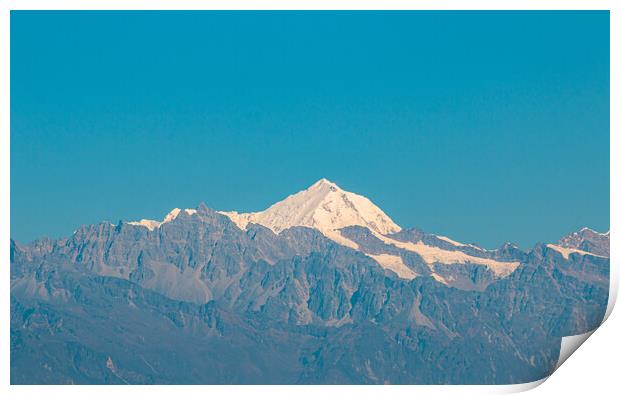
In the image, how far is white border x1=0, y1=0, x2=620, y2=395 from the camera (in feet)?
46.8

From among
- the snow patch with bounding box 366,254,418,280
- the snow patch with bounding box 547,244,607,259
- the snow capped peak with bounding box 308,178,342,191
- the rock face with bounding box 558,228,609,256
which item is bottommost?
the rock face with bounding box 558,228,609,256

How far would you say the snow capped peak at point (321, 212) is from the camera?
18.5 metres

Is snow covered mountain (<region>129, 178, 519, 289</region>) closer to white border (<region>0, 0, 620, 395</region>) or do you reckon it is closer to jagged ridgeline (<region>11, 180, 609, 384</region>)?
jagged ridgeline (<region>11, 180, 609, 384</region>)

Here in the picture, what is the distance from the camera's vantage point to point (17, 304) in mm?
22469

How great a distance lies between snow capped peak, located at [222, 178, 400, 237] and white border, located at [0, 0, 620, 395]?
12.3ft

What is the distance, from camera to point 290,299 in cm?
3052

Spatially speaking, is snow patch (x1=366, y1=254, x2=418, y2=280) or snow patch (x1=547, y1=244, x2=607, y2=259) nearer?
snow patch (x1=547, y1=244, x2=607, y2=259)

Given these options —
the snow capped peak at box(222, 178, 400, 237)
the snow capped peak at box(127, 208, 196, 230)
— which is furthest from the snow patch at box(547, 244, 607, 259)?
the snow capped peak at box(127, 208, 196, 230)

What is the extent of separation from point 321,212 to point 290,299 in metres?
9.22

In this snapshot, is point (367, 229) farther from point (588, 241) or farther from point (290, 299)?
point (290, 299)
